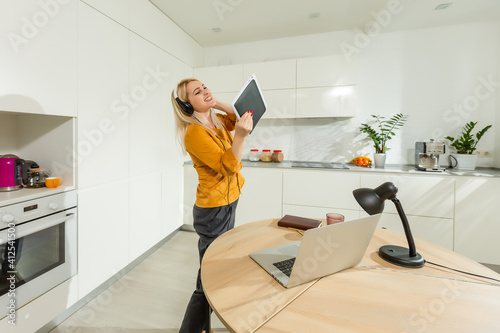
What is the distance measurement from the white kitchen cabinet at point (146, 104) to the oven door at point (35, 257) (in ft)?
2.62

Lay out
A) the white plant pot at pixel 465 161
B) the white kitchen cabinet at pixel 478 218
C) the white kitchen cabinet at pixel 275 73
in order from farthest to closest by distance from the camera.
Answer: the white kitchen cabinet at pixel 275 73
the white plant pot at pixel 465 161
the white kitchen cabinet at pixel 478 218

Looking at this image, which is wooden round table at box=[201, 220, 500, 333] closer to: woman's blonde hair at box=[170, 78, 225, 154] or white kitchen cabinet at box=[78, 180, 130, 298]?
woman's blonde hair at box=[170, 78, 225, 154]

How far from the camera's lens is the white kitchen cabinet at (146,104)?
2.31m

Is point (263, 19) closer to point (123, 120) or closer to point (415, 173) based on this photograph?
point (123, 120)

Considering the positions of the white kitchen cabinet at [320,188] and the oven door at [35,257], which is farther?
the white kitchen cabinet at [320,188]

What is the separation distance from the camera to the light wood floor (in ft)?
5.45

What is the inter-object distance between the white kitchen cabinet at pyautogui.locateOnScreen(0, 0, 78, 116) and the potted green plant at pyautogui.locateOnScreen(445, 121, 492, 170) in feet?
11.5

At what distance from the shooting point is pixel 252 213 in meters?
2.96

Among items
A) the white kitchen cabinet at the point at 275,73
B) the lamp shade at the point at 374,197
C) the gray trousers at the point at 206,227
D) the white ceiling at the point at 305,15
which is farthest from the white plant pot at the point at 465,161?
the gray trousers at the point at 206,227

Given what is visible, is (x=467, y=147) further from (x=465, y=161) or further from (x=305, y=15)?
(x=305, y=15)

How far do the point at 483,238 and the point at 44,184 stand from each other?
3546 millimetres

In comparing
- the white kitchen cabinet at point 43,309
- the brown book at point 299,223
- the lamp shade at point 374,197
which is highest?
the lamp shade at point 374,197

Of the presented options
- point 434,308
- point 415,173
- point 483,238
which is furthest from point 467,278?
point 483,238

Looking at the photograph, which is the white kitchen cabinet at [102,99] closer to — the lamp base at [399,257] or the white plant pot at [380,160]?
the lamp base at [399,257]
